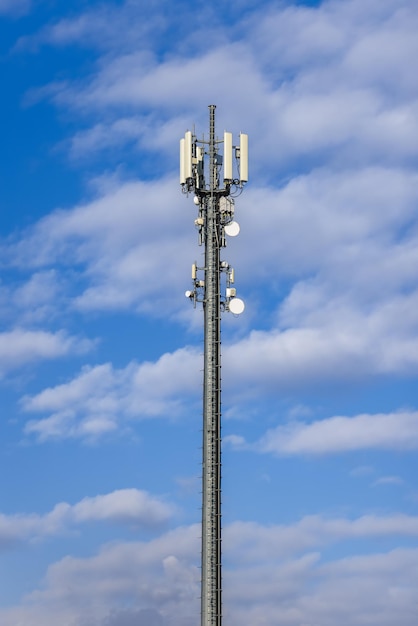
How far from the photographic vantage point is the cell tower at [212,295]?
10381cm

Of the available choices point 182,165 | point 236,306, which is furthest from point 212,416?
point 182,165

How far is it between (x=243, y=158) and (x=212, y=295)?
1196 centimetres

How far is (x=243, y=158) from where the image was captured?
112 metres

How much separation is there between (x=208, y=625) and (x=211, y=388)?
1853cm

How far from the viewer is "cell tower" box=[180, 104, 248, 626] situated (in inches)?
4087

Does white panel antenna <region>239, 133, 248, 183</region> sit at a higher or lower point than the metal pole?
higher

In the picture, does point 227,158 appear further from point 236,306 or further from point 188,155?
point 236,306

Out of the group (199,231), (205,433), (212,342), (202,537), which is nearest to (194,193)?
(199,231)

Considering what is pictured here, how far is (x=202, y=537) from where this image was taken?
343ft

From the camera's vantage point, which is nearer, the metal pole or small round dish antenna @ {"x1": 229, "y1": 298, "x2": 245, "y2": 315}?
the metal pole

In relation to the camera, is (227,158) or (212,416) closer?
(212,416)

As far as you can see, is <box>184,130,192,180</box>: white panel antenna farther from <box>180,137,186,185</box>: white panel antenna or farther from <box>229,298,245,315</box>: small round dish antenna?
<box>229,298,245,315</box>: small round dish antenna

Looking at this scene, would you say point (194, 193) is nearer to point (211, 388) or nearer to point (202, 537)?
point (211, 388)

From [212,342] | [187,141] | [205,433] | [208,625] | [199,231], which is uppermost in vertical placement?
[187,141]
